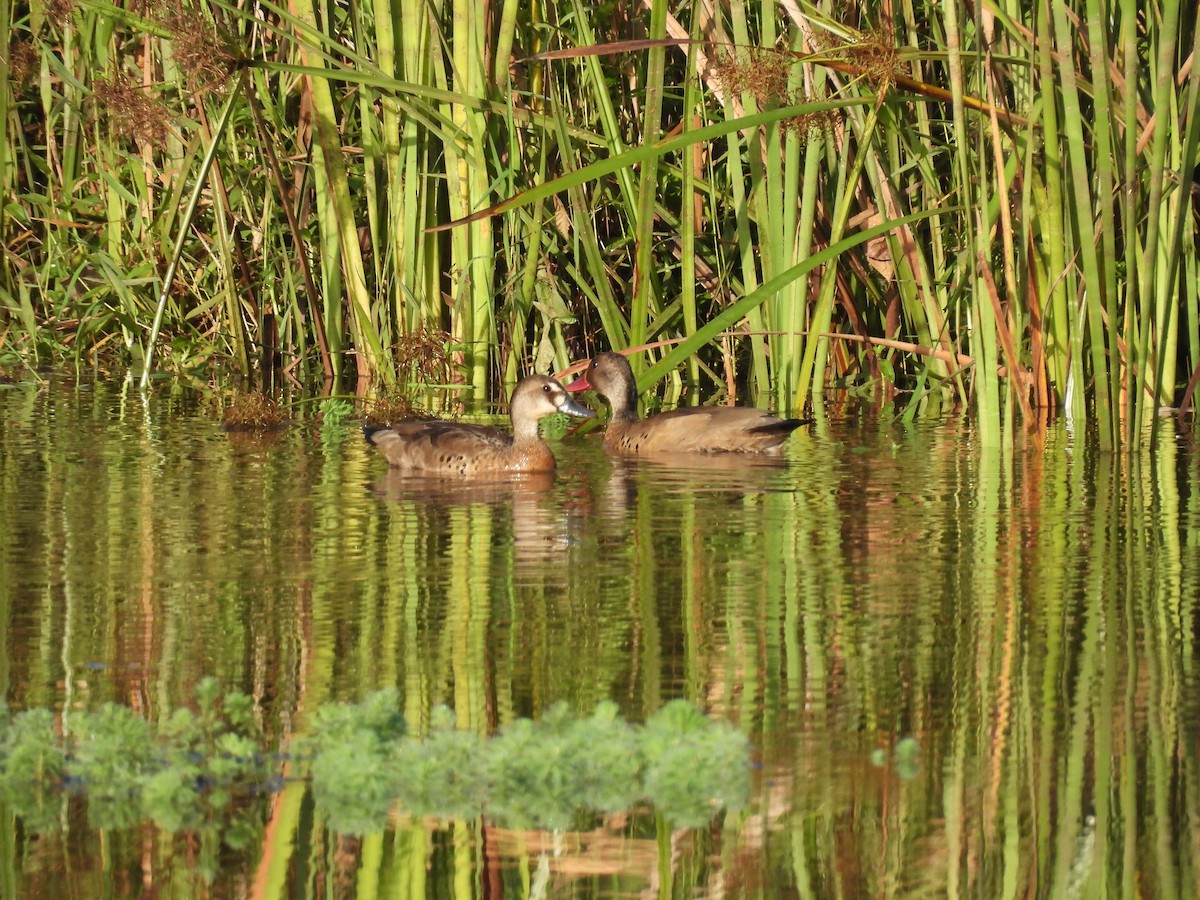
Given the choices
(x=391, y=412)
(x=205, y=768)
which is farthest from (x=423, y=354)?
(x=205, y=768)

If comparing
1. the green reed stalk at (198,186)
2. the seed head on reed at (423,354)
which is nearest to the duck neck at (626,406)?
the seed head on reed at (423,354)

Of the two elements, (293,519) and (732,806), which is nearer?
(732,806)

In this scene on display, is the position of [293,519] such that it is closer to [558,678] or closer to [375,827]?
[558,678]

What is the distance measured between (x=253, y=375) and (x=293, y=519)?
15.0 ft

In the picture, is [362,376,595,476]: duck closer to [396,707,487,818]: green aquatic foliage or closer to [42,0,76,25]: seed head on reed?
[42,0,76,25]: seed head on reed

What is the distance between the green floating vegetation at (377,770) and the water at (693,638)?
6cm

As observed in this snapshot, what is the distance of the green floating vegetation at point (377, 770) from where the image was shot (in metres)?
3.39

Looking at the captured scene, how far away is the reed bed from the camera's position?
24.2ft

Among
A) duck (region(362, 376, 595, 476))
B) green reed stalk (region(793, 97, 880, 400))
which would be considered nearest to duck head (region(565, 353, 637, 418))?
green reed stalk (region(793, 97, 880, 400))

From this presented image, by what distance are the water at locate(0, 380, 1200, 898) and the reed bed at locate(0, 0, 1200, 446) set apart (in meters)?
0.90

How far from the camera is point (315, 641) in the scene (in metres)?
4.44

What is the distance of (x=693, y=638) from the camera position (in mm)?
4500

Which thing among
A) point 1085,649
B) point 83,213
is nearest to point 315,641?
point 1085,649

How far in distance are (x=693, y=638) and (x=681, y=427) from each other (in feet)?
12.2
